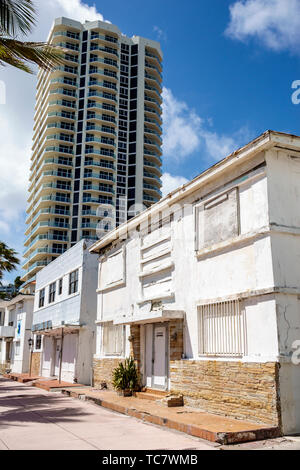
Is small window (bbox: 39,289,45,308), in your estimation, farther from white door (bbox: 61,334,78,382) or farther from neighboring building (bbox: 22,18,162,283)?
neighboring building (bbox: 22,18,162,283)

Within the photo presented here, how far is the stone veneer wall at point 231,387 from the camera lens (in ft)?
29.0

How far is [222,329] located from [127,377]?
5.21m

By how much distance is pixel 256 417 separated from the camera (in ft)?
29.9

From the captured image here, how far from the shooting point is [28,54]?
34.7ft

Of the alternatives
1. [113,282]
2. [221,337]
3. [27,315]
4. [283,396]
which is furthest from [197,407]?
[27,315]

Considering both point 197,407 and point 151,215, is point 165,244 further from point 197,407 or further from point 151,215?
point 197,407

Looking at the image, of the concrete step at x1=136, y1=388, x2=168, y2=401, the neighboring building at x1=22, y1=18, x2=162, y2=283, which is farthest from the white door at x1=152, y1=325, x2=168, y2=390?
the neighboring building at x1=22, y1=18, x2=162, y2=283

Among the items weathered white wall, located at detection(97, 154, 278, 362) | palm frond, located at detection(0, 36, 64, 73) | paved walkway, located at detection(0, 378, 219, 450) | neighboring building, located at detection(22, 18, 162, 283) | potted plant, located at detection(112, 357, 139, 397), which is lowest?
paved walkway, located at detection(0, 378, 219, 450)

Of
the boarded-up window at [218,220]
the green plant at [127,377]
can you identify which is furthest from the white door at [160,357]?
the boarded-up window at [218,220]

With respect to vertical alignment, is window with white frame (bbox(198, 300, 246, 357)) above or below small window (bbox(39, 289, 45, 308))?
below

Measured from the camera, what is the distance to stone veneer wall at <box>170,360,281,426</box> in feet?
29.0

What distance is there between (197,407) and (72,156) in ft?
217

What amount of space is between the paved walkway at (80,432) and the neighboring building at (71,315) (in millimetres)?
7548

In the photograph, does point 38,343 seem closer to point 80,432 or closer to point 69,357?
point 69,357
